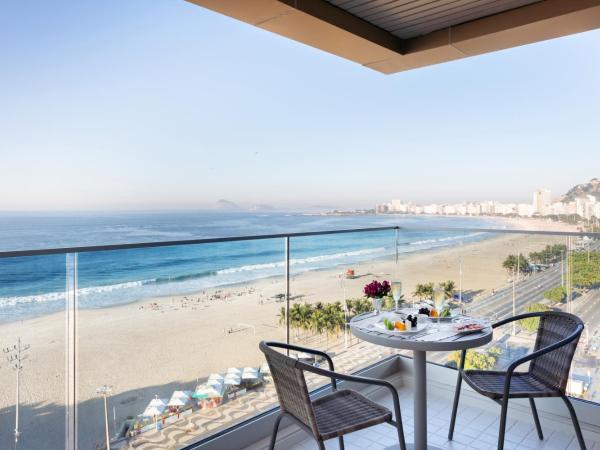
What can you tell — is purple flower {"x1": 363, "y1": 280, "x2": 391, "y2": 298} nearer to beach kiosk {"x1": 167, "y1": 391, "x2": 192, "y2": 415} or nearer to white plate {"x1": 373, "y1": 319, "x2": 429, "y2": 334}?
white plate {"x1": 373, "y1": 319, "x2": 429, "y2": 334}

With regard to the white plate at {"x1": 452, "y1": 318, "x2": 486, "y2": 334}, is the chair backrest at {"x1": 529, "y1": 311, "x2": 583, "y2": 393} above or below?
below

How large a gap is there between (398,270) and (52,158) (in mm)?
25336

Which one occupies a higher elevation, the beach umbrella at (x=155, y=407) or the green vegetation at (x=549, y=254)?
the green vegetation at (x=549, y=254)

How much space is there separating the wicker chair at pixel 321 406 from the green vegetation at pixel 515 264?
76.3 inches

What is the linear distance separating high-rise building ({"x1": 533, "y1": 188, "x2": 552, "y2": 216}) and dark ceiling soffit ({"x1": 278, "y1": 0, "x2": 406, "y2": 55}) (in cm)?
1986

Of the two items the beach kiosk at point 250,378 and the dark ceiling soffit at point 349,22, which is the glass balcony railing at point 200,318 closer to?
the beach kiosk at point 250,378

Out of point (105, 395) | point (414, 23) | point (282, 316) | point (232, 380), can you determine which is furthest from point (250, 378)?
point (414, 23)

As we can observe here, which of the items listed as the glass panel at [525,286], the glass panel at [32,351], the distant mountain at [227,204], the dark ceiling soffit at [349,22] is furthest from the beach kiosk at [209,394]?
the distant mountain at [227,204]

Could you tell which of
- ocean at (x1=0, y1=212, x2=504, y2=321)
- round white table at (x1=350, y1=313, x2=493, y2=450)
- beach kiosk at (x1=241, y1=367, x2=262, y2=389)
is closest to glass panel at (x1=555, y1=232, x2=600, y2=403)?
ocean at (x1=0, y1=212, x2=504, y2=321)

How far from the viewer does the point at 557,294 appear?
10.5ft

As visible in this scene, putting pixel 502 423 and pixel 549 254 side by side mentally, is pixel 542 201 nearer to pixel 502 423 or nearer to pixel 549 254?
pixel 549 254

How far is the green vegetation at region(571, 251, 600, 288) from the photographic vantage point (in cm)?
311

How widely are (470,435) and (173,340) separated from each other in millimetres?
2010

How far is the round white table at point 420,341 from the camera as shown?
7.37ft
